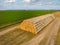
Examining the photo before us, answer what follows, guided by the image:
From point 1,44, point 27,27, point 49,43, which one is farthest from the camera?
point 27,27

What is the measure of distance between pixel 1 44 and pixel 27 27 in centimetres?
808

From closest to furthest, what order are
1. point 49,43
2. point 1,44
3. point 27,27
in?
point 1,44 < point 49,43 < point 27,27

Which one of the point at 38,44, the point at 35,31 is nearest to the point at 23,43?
the point at 38,44

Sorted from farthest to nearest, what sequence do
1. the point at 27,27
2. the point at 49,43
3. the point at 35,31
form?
1. the point at 27,27
2. the point at 35,31
3. the point at 49,43

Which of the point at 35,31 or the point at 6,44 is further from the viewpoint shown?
the point at 35,31

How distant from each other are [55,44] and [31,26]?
6.61m

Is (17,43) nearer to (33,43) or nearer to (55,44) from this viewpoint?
(33,43)

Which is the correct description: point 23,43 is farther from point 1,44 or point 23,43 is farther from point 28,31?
point 28,31

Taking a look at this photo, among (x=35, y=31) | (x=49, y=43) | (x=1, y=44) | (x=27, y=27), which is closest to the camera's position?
(x=1, y=44)

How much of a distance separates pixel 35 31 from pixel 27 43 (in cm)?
583

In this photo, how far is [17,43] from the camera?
1420cm

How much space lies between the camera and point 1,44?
13641mm

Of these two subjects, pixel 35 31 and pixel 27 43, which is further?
pixel 35 31

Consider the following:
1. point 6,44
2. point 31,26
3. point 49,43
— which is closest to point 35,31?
point 31,26
